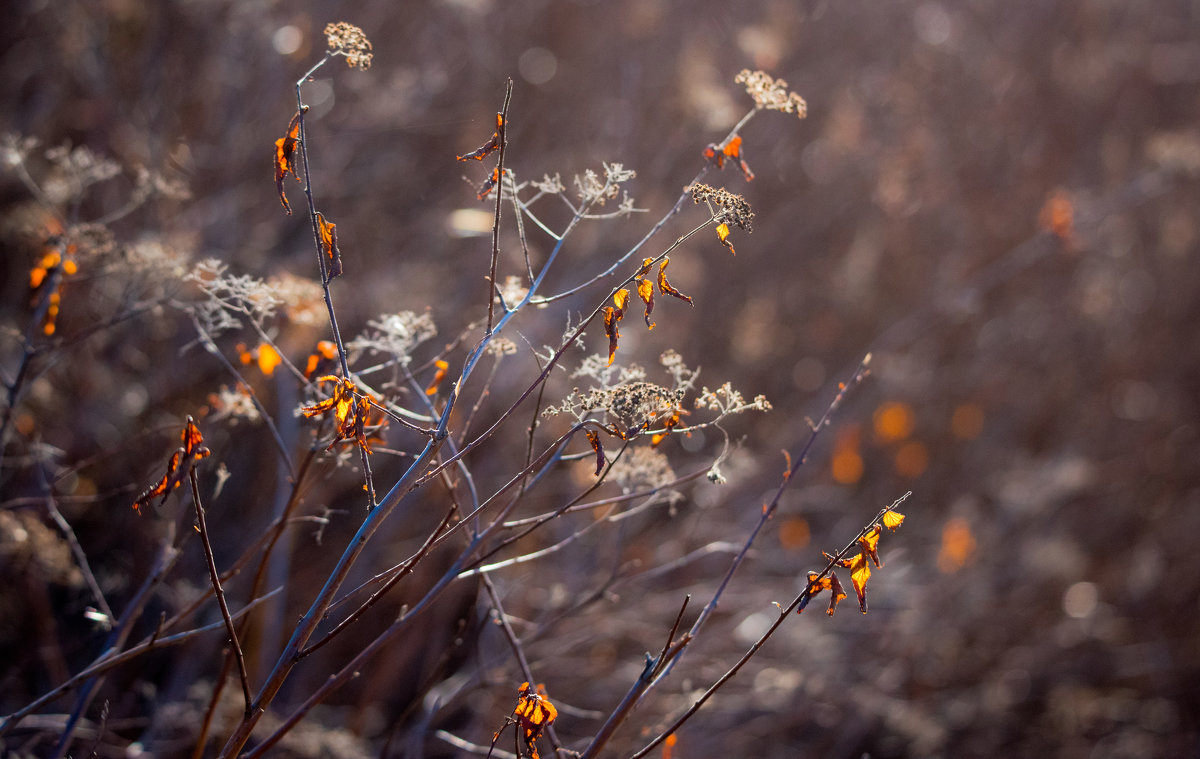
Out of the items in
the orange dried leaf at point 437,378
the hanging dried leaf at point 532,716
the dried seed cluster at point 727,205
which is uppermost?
the dried seed cluster at point 727,205

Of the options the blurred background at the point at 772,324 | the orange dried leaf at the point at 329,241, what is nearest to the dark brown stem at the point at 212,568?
the orange dried leaf at the point at 329,241

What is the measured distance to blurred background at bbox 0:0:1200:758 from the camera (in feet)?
11.1

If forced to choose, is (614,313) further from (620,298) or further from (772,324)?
(772,324)

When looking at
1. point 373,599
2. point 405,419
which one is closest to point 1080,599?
point 405,419

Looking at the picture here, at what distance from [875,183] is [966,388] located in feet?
6.05

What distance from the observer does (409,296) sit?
12.7 ft

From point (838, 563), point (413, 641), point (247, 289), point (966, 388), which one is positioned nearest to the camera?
point (838, 563)

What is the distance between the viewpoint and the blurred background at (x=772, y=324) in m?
3.40

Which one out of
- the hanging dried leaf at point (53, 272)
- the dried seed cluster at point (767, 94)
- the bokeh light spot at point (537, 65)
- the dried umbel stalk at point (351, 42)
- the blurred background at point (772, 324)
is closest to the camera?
the dried umbel stalk at point (351, 42)

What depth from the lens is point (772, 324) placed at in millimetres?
5391

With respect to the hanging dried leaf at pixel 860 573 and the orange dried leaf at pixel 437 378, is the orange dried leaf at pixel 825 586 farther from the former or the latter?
the orange dried leaf at pixel 437 378

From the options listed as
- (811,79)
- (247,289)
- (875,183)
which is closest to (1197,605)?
(875,183)

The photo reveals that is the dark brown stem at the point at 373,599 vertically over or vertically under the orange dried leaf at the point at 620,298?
under

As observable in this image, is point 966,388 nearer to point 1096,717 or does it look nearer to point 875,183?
point 875,183
